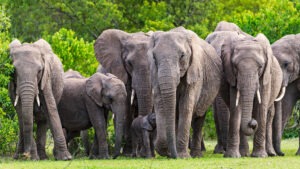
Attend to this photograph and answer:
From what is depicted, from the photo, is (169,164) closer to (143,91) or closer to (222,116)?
(143,91)

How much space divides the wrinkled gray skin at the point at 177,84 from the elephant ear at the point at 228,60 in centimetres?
42

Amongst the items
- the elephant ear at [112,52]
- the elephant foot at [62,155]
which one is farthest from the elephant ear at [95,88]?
the elephant foot at [62,155]

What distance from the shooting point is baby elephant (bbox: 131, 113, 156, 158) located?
2093 cm

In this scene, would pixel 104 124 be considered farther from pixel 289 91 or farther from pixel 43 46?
pixel 289 91

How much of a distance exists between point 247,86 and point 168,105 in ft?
6.35

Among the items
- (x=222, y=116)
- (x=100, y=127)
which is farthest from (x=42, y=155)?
(x=222, y=116)

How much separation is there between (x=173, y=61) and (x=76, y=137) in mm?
6284

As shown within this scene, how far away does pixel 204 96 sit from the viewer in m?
21.3

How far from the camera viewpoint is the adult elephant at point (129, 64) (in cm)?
2261

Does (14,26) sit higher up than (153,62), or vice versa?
(153,62)

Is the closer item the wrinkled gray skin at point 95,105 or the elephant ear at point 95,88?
the wrinkled gray skin at point 95,105

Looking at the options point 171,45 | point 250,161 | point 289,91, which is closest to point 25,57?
point 171,45

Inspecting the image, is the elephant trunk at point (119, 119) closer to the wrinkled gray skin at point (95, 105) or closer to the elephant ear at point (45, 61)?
the wrinkled gray skin at point (95, 105)

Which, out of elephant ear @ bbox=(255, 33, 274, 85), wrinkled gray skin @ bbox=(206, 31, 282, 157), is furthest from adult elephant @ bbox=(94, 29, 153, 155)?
elephant ear @ bbox=(255, 33, 274, 85)
